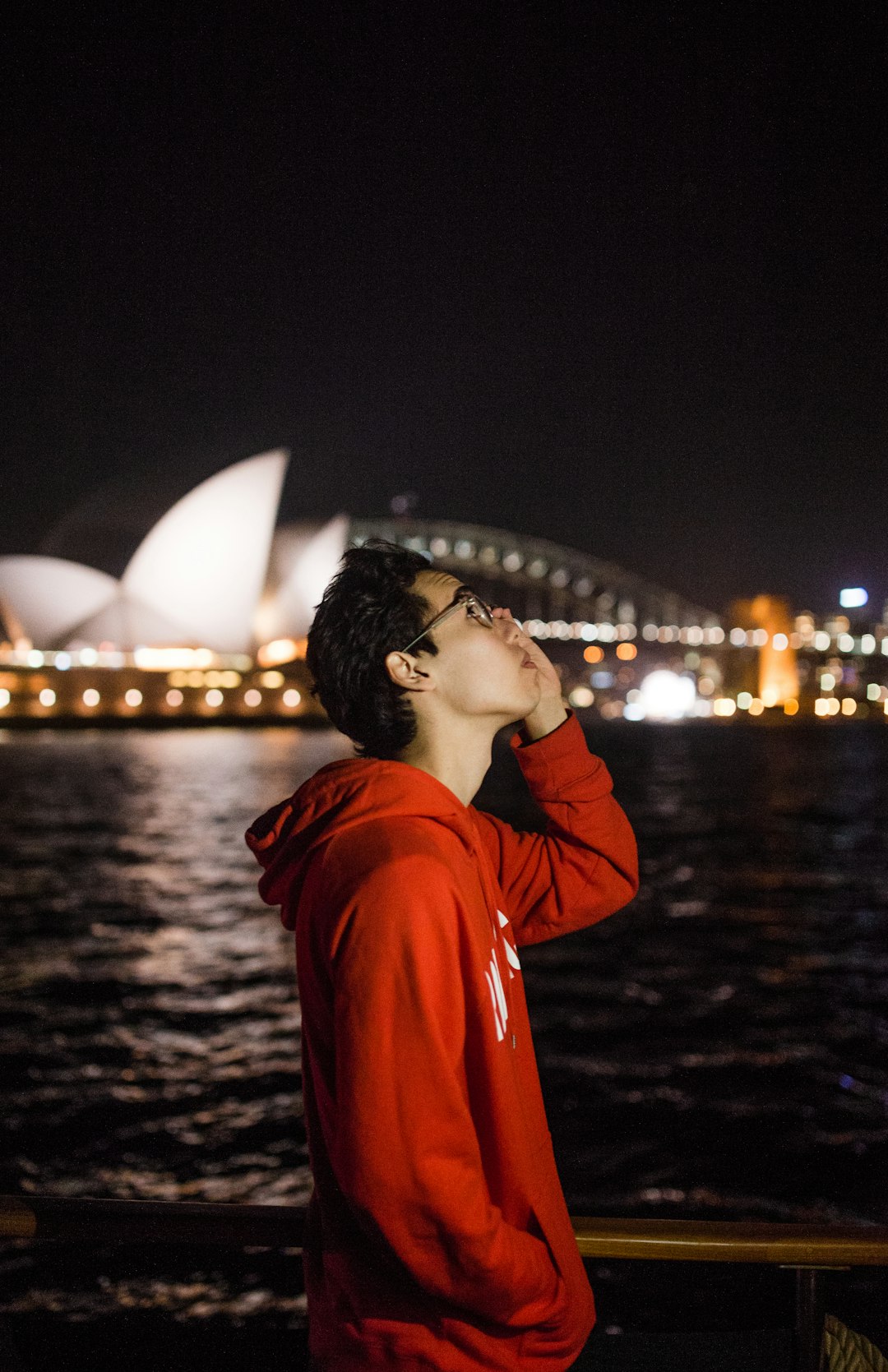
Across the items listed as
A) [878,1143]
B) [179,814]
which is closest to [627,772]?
[179,814]

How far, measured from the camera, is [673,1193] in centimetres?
482

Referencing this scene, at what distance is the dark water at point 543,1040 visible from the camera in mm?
4801

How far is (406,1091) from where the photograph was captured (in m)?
0.70

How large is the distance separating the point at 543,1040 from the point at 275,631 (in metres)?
34.3

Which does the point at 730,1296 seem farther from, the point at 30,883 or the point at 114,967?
the point at 30,883

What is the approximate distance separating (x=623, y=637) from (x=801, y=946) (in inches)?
1812

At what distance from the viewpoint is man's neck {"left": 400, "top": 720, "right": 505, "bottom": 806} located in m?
0.96

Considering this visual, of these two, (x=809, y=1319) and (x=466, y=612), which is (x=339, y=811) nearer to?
(x=466, y=612)

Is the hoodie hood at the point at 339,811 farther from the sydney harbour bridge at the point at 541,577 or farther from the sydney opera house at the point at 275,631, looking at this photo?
the sydney harbour bridge at the point at 541,577

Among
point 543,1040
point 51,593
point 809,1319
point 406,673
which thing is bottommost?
point 543,1040

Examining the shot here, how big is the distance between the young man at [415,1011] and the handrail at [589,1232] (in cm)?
16

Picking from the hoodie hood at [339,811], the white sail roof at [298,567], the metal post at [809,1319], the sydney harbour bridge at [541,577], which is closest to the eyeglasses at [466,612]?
the hoodie hood at [339,811]

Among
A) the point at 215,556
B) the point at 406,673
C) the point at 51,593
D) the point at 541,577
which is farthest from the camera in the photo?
the point at 541,577

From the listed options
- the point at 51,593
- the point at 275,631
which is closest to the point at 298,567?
the point at 275,631
